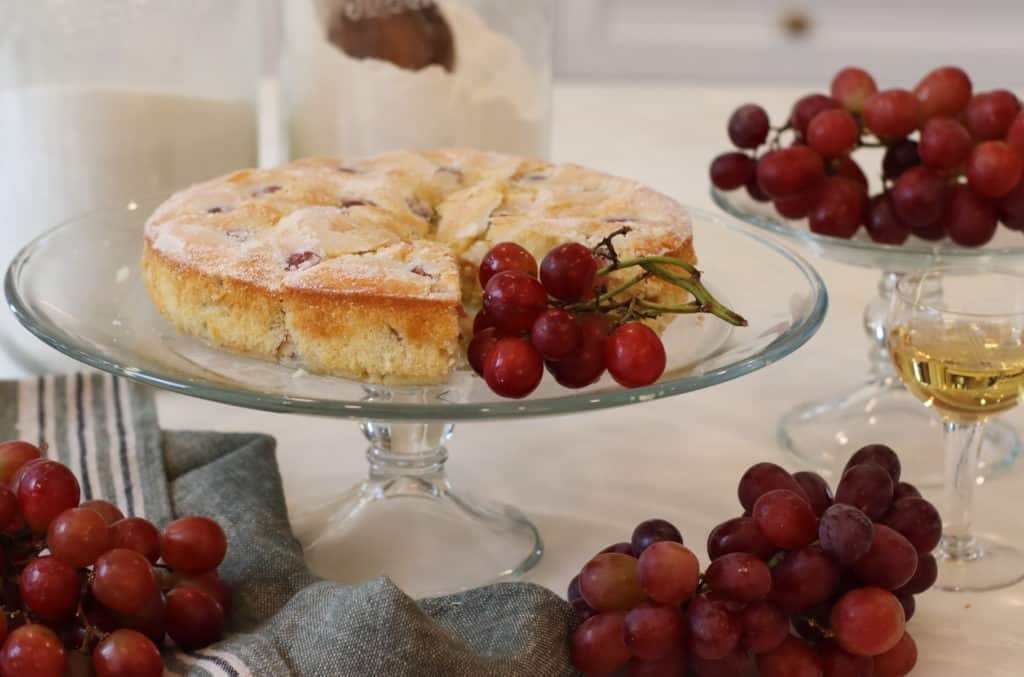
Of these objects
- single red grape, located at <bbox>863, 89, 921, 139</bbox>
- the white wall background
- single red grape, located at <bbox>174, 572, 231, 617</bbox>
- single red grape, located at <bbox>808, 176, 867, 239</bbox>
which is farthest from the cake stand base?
the white wall background

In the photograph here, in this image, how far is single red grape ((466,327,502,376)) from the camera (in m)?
0.84

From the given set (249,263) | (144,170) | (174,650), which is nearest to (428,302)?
(249,263)

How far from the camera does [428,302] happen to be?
87 centimetres

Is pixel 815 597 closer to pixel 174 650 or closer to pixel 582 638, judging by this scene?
pixel 582 638

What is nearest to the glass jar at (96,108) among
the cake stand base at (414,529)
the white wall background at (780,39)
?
the cake stand base at (414,529)

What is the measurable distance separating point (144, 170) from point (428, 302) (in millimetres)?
516

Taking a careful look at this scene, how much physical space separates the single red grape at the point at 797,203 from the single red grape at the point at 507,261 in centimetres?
34

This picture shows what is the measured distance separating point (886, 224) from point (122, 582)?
697mm

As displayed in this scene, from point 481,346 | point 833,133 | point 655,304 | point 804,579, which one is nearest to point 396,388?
point 481,346

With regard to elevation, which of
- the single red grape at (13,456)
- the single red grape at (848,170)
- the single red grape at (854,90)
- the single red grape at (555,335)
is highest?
the single red grape at (854,90)

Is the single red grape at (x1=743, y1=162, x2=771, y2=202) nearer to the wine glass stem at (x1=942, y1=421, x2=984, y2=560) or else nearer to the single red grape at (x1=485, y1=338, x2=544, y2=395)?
the wine glass stem at (x1=942, y1=421, x2=984, y2=560)

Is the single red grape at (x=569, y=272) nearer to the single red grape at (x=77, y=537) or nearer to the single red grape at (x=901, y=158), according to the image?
the single red grape at (x=77, y=537)

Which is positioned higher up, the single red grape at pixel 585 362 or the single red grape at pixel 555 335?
the single red grape at pixel 555 335

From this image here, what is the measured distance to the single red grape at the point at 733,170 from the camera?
1202mm
